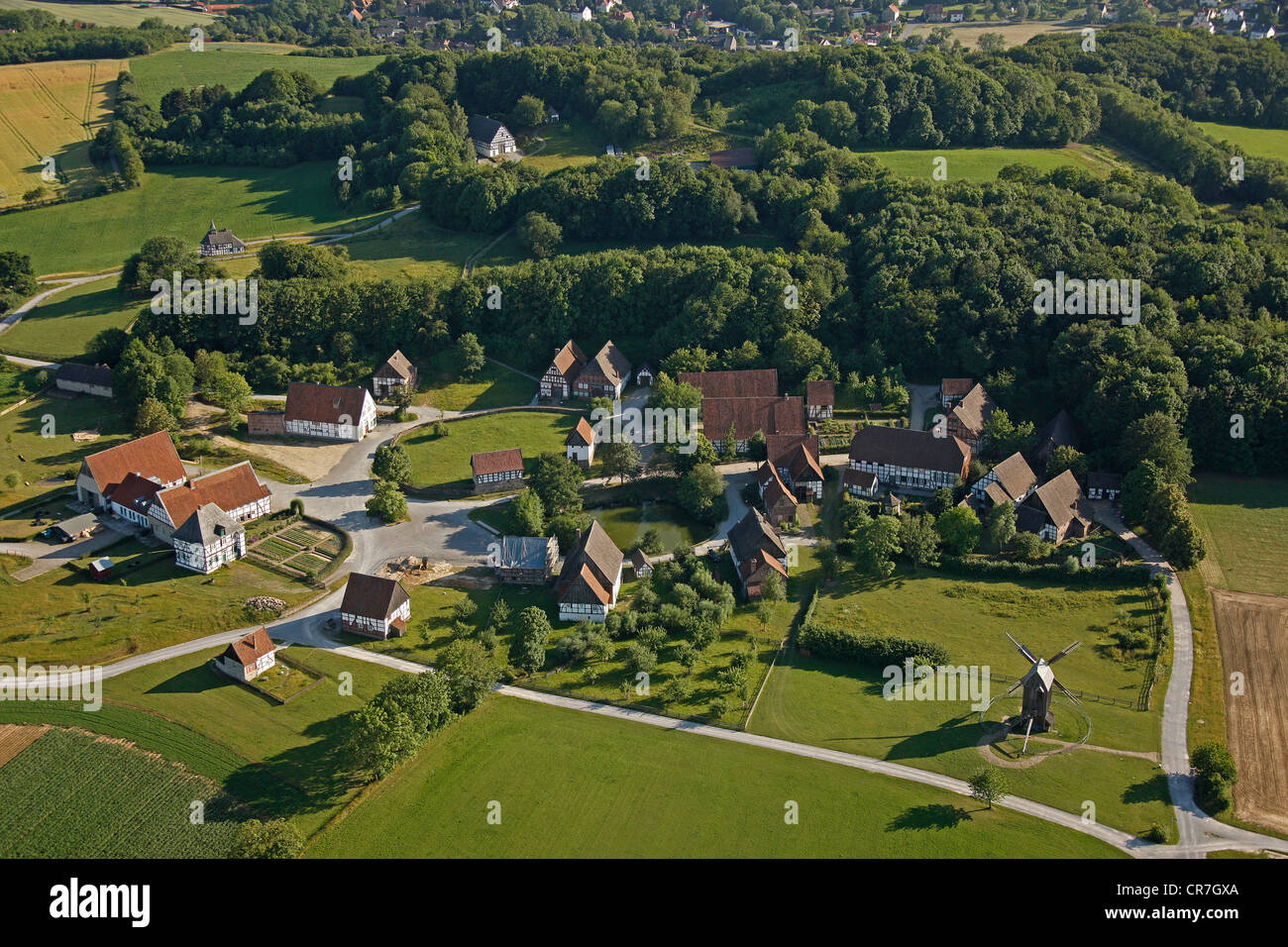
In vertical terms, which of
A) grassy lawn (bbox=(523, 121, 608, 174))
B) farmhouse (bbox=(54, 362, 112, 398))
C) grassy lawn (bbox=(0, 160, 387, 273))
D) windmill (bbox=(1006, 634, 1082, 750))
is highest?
grassy lawn (bbox=(523, 121, 608, 174))

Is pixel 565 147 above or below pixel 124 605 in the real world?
above

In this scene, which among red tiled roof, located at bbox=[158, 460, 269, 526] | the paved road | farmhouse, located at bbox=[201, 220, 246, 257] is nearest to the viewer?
the paved road

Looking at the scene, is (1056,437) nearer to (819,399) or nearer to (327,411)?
(819,399)

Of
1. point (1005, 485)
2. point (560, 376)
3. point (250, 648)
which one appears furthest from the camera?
point (560, 376)

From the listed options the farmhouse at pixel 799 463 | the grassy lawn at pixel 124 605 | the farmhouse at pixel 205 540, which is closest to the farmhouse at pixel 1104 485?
the farmhouse at pixel 799 463

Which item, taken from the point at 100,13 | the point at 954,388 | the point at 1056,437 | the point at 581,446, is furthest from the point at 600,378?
the point at 100,13

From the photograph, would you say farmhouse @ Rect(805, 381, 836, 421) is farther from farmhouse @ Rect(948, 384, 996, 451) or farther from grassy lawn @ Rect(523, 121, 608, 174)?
grassy lawn @ Rect(523, 121, 608, 174)

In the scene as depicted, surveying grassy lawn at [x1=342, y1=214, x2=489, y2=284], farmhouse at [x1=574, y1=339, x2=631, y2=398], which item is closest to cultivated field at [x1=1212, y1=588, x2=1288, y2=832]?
farmhouse at [x1=574, y1=339, x2=631, y2=398]
